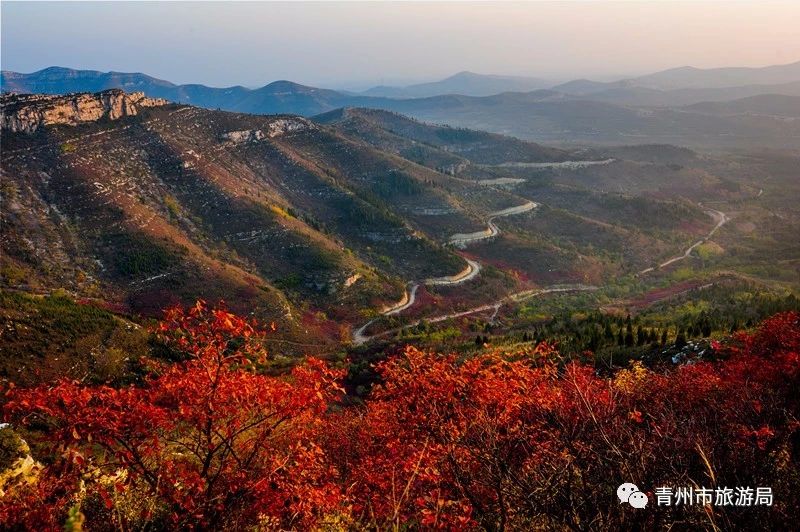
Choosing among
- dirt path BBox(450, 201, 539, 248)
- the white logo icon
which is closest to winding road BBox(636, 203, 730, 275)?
dirt path BBox(450, 201, 539, 248)

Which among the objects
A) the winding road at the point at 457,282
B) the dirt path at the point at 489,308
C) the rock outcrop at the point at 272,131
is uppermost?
the rock outcrop at the point at 272,131

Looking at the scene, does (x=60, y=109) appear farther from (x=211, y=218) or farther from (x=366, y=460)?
(x=366, y=460)

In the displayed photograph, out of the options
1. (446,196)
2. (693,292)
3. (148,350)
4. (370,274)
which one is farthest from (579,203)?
(148,350)

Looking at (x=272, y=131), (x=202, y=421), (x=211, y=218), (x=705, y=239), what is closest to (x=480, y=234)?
(x=211, y=218)

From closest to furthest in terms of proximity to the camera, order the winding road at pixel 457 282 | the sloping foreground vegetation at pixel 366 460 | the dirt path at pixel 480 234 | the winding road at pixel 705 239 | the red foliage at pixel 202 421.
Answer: the sloping foreground vegetation at pixel 366 460
the red foliage at pixel 202 421
the winding road at pixel 457 282
the winding road at pixel 705 239
the dirt path at pixel 480 234

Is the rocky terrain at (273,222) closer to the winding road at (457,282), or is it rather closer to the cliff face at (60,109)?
the cliff face at (60,109)

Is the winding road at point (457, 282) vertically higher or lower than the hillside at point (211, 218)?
lower

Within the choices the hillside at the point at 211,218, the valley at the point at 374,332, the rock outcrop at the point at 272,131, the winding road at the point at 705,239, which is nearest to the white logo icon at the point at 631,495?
the valley at the point at 374,332
